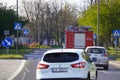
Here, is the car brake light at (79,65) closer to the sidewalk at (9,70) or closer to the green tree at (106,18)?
the sidewalk at (9,70)

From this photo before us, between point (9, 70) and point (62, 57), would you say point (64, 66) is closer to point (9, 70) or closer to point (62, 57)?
point (62, 57)

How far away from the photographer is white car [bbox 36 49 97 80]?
18.3 meters

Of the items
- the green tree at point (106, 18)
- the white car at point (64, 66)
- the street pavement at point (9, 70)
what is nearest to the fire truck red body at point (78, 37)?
the street pavement at point (9, 70)

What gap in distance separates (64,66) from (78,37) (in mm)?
27912

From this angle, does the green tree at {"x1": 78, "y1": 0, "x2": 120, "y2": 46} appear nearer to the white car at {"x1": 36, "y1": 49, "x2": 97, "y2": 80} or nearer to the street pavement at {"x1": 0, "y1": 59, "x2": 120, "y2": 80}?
the street pavement at {"x1": 0, "y1": 59, "x2": 120, "y2": 80}

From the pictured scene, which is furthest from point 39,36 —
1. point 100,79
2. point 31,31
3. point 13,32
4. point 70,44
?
point 100,79

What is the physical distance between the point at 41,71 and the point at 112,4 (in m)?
51.4

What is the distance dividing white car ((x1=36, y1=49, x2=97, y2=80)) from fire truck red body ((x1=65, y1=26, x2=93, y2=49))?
27.2 meters

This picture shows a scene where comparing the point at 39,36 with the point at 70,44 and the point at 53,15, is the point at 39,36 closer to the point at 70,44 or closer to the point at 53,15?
the point at 53,15

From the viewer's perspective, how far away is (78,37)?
46.2m

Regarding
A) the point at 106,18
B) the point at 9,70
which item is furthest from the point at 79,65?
the point at 106,18

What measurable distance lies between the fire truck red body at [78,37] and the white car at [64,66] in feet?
89.2

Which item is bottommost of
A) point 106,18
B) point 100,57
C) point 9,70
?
point 9,70

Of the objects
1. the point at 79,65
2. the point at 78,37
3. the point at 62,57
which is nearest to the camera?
the point at 79,65
